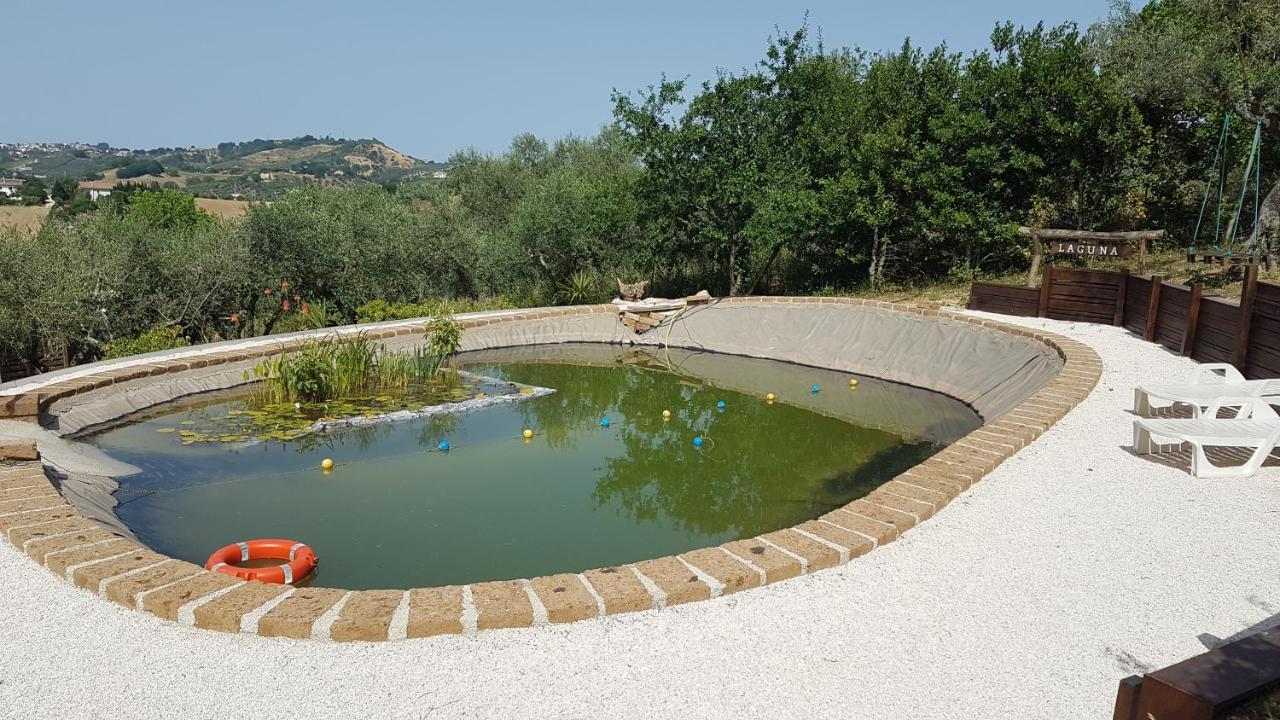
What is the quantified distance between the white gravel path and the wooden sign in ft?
23.8

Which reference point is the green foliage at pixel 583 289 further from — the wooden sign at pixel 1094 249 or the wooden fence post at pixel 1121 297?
the wooden fence post at pixel 1121 297

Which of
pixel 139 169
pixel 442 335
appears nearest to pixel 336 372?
pixel 442 335

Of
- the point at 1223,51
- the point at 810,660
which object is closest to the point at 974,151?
the point at 1223,51

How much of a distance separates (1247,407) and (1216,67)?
24.6ft

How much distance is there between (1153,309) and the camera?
805 centimetres

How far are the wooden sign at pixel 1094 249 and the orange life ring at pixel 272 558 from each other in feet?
32.1

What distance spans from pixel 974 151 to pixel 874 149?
5.09ft

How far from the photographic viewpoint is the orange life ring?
12.7ft

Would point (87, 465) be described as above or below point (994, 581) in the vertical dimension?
below

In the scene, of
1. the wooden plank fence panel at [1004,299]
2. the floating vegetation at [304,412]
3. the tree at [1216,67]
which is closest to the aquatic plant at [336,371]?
the floating vegetation at [304,412]

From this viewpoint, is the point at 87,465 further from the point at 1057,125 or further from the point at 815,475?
the point at 1057,125

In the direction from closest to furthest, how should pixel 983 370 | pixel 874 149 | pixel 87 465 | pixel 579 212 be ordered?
pixel 87 465, pixel 983 370, pixel 874 149, pixel 579 212

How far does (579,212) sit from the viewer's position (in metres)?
14.5

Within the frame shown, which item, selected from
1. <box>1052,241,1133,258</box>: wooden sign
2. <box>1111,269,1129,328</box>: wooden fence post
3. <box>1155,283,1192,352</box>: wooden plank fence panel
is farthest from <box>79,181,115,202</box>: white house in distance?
<box>1155,283,1192,352</box>: wooden plank fence panel
